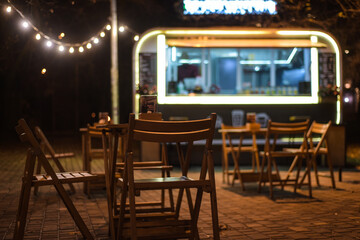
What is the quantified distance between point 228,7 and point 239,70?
6.97ft

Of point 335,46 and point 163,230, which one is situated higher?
point 335,46

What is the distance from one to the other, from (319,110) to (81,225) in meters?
8.87

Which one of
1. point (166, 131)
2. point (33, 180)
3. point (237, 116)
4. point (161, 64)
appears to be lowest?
point (33, 180)

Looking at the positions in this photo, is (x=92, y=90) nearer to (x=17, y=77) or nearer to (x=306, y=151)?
(x=17, y=77)

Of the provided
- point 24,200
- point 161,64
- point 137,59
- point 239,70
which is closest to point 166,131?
point 24,200

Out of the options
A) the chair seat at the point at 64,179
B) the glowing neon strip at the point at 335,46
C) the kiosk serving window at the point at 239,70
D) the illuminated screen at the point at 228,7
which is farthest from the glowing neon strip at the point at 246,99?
the chair seat at the point at 64,179

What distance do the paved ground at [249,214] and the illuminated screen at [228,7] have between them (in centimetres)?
595

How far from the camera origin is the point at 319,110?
11.8 metres

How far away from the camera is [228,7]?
42.1ft

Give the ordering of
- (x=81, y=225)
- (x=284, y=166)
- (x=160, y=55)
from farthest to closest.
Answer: (x=160, y=55), (x=284, y=166), (x=81, y=225)

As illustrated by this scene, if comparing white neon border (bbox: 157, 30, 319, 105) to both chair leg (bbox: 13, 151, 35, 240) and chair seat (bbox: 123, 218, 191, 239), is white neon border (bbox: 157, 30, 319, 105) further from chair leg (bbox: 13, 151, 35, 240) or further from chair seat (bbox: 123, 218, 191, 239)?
chair leg (bbox: 13, 151, 35, 240)

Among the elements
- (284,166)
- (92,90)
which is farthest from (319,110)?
(92,90)

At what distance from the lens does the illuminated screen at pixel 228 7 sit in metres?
12.6

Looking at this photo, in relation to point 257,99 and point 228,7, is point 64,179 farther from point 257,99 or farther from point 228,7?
point 228,7
